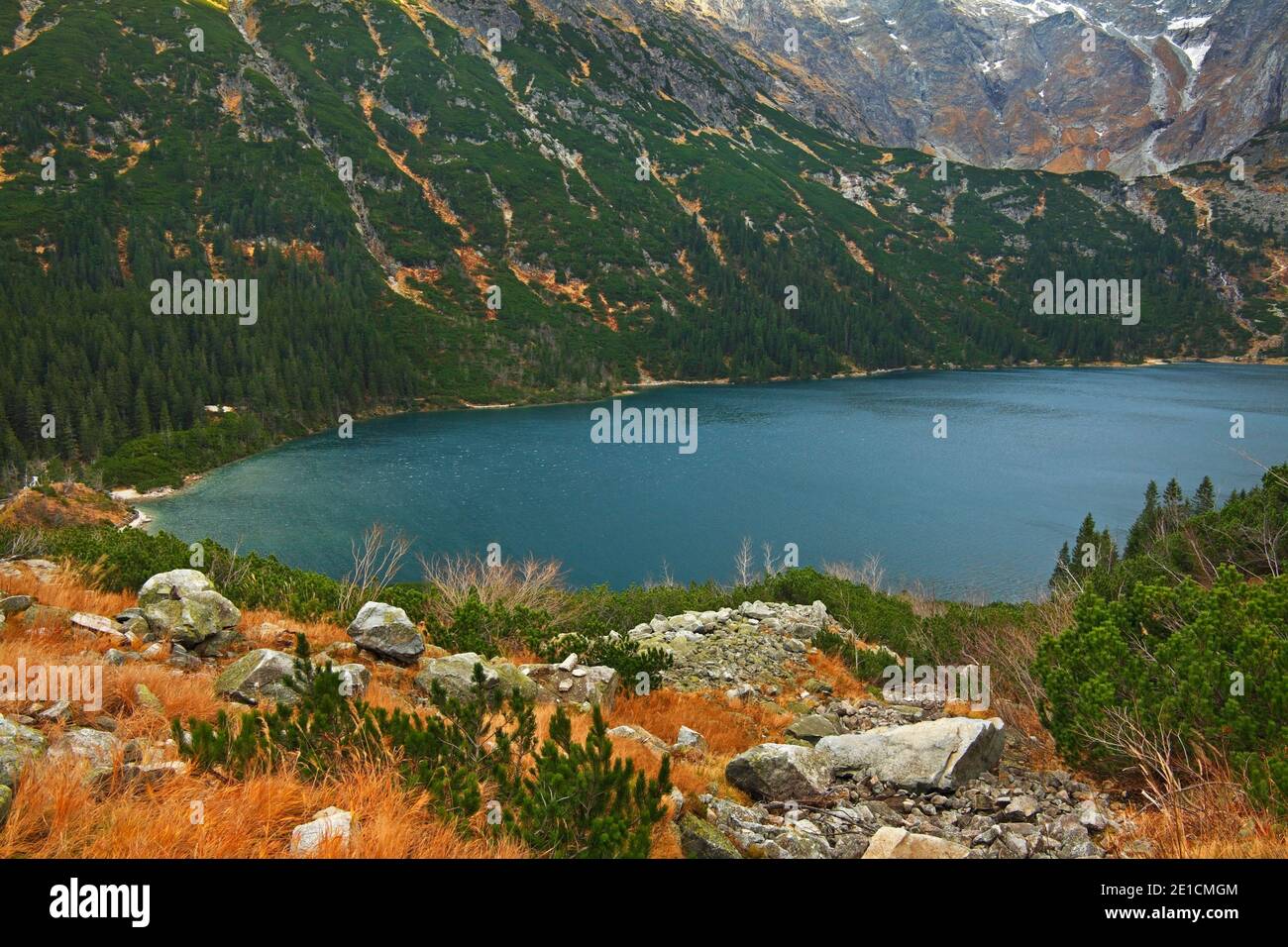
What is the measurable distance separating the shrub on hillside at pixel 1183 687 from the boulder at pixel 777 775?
3.11 meters

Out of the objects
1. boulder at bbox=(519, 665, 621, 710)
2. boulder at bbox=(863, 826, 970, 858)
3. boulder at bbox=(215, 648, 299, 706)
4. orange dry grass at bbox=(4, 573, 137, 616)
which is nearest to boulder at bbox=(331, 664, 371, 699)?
boulder at bbox=(215, 648, 299, 706)

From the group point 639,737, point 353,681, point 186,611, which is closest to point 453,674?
point 353,681

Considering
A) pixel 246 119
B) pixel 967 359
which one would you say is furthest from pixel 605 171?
pixel 967 359

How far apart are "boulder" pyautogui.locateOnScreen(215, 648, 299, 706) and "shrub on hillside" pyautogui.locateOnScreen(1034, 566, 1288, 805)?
9.74m

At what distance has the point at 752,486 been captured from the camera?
63688mm

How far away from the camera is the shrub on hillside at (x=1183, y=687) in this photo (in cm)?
674

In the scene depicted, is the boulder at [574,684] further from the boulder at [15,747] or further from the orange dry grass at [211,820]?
the boulder at [15,747]

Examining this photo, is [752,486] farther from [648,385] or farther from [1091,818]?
[648,385]

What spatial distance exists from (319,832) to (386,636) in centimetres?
Result: 712

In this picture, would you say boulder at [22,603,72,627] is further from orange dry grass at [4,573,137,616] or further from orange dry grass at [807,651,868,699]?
orange dry grass at [807,651,868,699]

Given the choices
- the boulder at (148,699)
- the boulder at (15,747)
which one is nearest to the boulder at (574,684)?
the boulder at (148,699)

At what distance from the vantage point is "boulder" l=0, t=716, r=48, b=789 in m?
4.58

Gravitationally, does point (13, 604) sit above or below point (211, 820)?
above

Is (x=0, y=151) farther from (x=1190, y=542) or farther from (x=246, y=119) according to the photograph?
(x=1190, y=542)
